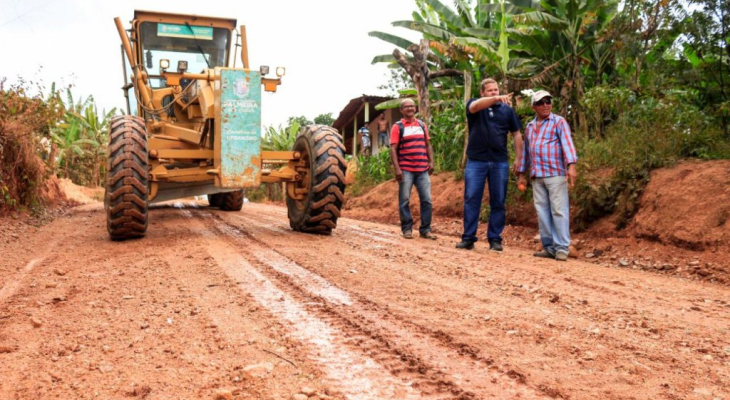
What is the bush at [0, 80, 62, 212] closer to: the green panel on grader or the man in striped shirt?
the green panel on grader

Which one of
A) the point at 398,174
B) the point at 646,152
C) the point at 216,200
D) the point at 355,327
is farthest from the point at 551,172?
the point at 216,200

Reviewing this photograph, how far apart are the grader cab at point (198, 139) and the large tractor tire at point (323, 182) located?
0.04 ft

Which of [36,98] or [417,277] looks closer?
[417,277]

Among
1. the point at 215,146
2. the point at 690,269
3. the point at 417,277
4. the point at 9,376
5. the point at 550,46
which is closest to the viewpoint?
the point at 9,376

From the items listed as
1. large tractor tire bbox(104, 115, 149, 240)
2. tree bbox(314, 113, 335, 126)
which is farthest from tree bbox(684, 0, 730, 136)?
tree bbox(314, 113, 335, 126)

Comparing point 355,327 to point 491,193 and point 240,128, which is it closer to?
point 491,193

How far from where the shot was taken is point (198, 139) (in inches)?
305


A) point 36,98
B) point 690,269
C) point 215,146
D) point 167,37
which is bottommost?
point 690,269

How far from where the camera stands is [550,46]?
13016 millimetres

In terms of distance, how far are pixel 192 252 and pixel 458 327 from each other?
340 cm

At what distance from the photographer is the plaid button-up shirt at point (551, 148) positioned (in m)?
6.04

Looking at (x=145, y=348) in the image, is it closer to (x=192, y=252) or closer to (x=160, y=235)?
Result: (x=192, y=252)

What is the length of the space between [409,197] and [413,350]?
192 inches

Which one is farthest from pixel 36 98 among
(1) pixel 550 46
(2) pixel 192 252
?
(1) pixel 550 46
